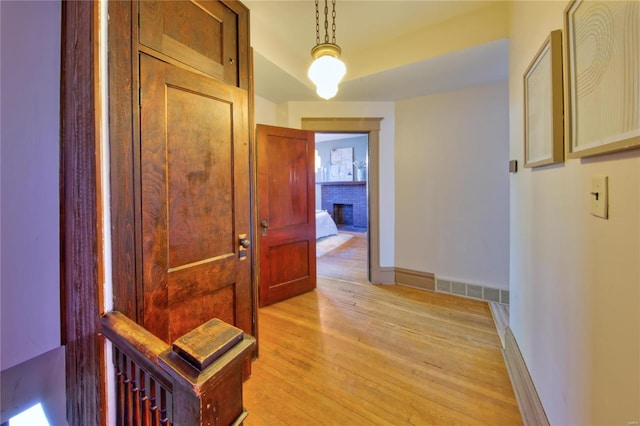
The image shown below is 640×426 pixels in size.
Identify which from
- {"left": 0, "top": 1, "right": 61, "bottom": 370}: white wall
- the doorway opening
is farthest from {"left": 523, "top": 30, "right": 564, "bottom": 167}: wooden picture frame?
the doorway opening

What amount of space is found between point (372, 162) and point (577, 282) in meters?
2.51

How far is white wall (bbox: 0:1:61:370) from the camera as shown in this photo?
1.01 m

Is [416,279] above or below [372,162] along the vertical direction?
below

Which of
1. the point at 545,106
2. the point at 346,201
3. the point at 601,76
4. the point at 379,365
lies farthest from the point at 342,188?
the point at 601,76

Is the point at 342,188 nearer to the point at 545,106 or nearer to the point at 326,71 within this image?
the point at 326,71

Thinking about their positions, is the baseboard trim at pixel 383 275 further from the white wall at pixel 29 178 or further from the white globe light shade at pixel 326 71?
the white wall at pixel 29 178

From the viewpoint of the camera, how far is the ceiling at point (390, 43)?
6.47 ft

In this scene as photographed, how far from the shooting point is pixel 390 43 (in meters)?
2.38

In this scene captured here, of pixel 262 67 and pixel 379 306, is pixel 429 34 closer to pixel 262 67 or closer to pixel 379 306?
pixel 262 67

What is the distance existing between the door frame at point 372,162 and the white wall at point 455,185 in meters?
0.25

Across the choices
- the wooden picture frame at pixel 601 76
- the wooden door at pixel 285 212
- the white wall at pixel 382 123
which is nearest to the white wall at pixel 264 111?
the white wall at pixel 382 123

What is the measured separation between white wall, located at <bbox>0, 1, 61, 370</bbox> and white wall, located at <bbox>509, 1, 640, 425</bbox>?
2.00 meters

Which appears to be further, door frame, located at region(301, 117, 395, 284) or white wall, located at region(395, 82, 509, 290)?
door frame, located at region(301, 117, 395, 284)

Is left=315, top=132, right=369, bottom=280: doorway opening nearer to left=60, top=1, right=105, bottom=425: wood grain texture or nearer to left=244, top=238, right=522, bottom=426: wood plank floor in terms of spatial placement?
left=244, top=238, right=522, bottom=426: wood plank floor
